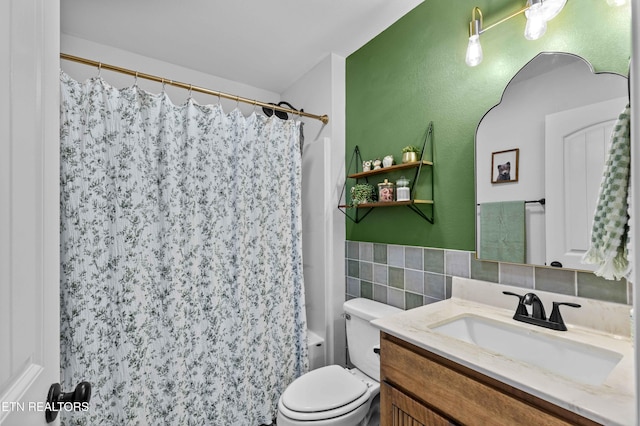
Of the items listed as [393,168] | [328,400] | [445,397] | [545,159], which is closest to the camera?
[445,397]

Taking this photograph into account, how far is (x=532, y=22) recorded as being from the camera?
42.9 inches

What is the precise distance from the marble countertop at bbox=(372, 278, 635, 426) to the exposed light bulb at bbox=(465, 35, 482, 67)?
0.96m

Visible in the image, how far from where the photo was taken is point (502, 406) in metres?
0.75

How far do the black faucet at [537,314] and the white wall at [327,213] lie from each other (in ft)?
3.71

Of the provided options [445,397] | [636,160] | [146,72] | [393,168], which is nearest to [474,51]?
[393,168]

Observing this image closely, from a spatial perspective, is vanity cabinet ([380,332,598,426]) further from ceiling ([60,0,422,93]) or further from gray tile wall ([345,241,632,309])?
ceiling ([60,0,422,93])

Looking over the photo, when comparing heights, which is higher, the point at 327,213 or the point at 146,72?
the point at 146,72

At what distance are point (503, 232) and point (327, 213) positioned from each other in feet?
3.50

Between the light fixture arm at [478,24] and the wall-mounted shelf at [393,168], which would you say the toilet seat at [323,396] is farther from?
the light fixture arm at [478,24]

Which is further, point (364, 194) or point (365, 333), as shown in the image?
point (364, 194)

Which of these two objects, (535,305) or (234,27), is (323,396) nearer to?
(535,305)

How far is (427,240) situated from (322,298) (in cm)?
85

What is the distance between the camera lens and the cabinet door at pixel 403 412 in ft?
2.96

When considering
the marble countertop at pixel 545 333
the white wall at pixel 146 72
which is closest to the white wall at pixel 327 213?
the white wall at pixel 146 72
